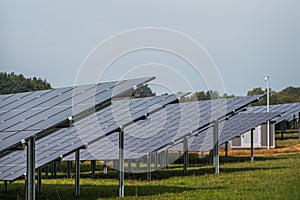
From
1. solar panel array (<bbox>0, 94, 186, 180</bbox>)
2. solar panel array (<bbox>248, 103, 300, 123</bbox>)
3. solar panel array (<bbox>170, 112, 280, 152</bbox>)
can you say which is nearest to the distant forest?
solar panel array (<bbox>248, 103, 300, 123</bbox>)

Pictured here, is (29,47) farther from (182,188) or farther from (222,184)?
(222,184)

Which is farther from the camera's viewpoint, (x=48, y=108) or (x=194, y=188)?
(x=194, y=188)

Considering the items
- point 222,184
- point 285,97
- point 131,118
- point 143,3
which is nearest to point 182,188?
point 222,184

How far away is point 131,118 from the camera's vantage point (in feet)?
53.8

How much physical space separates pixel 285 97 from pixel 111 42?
64912 mm

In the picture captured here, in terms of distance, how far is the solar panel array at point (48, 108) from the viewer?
41.6 feet

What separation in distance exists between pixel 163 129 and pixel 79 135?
7.33 m

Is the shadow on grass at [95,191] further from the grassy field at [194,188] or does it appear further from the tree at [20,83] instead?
the tree at [20,83]

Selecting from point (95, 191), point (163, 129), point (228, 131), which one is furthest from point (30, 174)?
point (228, 131)

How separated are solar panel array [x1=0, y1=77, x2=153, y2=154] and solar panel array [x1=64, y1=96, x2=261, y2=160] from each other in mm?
5972

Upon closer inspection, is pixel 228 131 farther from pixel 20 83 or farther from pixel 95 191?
pixel 20 83

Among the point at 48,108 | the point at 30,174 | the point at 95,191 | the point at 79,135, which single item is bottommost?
the point at 95,191

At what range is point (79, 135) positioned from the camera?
17359 mm

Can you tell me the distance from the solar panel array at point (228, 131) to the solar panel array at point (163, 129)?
5.94ft
